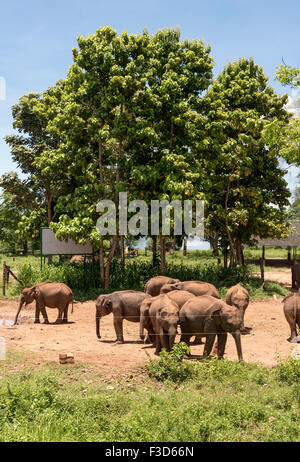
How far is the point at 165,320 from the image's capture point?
918 centimetres

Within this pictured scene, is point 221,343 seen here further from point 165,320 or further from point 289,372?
point 289,372

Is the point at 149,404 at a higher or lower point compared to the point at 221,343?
lower

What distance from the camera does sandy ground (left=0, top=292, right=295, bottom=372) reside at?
30.4 ft

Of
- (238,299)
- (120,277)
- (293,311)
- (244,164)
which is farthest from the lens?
(244,164)

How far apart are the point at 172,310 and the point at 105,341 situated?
2708 mm

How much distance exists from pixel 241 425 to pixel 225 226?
55.6ft

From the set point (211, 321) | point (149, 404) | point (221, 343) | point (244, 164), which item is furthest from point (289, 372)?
point (244, 164)

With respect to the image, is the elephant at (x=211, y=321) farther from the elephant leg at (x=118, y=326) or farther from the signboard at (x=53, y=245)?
the signboard at (x=53, y=245)

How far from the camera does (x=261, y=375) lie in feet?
26.0

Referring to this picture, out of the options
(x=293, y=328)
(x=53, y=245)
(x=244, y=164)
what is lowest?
(x=293, y=328)

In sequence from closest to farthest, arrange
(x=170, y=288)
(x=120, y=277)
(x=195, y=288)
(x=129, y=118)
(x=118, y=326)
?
(x=118, y=326), (x=195, y=288), (x=170, y=288), (x=129, y=118), (x=120, y=277)

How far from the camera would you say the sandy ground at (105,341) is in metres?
Result: 9.27
